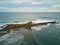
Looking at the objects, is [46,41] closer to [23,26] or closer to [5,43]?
[5,43]

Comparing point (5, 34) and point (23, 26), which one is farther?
point (23, 26)

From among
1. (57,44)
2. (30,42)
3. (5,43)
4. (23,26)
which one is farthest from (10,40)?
(23,26)

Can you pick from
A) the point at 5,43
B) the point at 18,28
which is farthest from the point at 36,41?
the point at 18,28

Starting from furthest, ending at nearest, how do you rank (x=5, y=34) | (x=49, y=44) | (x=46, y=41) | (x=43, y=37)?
1. (x=5, y=34)
2. (x=43, y=37)
3. (x=46, y=41)
4. (x=49, y=44)

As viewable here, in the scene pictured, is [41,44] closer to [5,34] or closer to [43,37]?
[43,37]

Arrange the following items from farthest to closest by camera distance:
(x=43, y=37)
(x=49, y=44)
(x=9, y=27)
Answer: (x=9, y=27)
(x=43, y=37)
(x=49, y=44)

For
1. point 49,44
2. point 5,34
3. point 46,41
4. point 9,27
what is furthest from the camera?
point 9,27

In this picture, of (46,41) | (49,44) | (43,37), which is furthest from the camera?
(43,37)

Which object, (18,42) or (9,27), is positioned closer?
(18,42)
